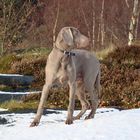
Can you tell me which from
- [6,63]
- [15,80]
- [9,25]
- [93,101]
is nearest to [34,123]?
[93,101]

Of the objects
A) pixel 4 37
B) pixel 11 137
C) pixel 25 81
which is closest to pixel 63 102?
pixel 25 81

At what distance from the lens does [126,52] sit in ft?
58.4

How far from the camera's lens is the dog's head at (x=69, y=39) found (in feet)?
25.0

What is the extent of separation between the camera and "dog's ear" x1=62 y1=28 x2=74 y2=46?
7.60m

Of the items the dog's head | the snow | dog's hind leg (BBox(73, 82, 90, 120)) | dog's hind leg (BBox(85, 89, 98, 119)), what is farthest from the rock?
the dog's head

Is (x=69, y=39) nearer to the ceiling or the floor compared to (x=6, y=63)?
nearer to the ceiling

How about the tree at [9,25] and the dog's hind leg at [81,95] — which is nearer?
the dog's hind leg at [81,95]

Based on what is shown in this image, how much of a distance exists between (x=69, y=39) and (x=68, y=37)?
0.09ft

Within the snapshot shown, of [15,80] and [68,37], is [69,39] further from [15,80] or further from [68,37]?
[15,80]

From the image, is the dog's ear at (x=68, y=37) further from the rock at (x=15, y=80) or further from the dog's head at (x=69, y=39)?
the rock at (x=15, y=80)

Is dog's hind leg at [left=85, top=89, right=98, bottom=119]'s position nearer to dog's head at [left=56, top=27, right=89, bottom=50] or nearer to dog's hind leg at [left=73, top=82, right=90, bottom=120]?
dog's hind leg at [left=73, top=82, right=90, bottom=120]

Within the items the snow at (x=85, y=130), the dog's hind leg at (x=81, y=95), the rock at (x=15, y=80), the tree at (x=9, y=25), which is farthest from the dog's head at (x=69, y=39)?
the tree at (x=9, y=25)

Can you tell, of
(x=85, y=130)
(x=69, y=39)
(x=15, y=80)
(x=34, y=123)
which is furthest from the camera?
(x=15, y=80)

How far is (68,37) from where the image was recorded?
7609 mm
